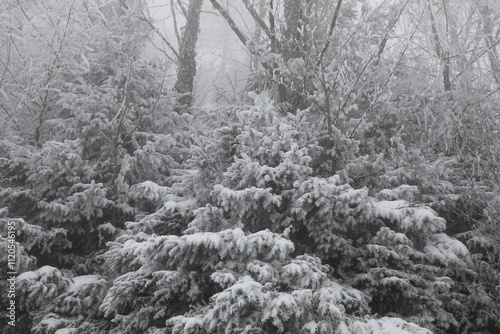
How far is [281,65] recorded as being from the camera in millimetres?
5461

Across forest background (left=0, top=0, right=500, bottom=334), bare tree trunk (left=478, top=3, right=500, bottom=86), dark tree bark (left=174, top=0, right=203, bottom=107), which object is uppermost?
bare tree trunk (left=478, top=3, right=500, bottom=86)

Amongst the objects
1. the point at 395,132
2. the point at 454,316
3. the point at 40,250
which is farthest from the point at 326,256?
the point at 40,250

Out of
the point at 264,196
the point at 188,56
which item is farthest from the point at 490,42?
the point at 188,56

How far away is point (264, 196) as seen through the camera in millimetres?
3686

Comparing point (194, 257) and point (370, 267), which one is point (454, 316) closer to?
point (370, 267)

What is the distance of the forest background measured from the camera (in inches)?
126

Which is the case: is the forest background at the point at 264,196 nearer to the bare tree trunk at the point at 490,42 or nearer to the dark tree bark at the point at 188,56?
the bare tree trunk at the point at 490,42

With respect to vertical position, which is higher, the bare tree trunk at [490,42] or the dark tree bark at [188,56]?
the bare tree trunk at [490,42]

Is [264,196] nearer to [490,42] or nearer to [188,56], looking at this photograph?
[490,42]

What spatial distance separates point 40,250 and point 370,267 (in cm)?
400

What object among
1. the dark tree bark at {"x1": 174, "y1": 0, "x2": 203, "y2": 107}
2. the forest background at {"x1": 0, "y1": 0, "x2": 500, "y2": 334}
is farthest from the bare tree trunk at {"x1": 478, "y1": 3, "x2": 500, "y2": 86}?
the dark tree bark at {"x1": 174, "y1": 0, "x2": 203, "y2": 107}

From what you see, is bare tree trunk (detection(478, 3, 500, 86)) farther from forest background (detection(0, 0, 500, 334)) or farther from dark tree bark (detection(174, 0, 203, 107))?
dark tree bark (detection(174, 0, 203, 107))

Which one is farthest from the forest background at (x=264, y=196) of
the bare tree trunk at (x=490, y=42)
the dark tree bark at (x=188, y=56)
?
the dark tree bark at (x=188, y=56)

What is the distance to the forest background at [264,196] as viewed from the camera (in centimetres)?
320
